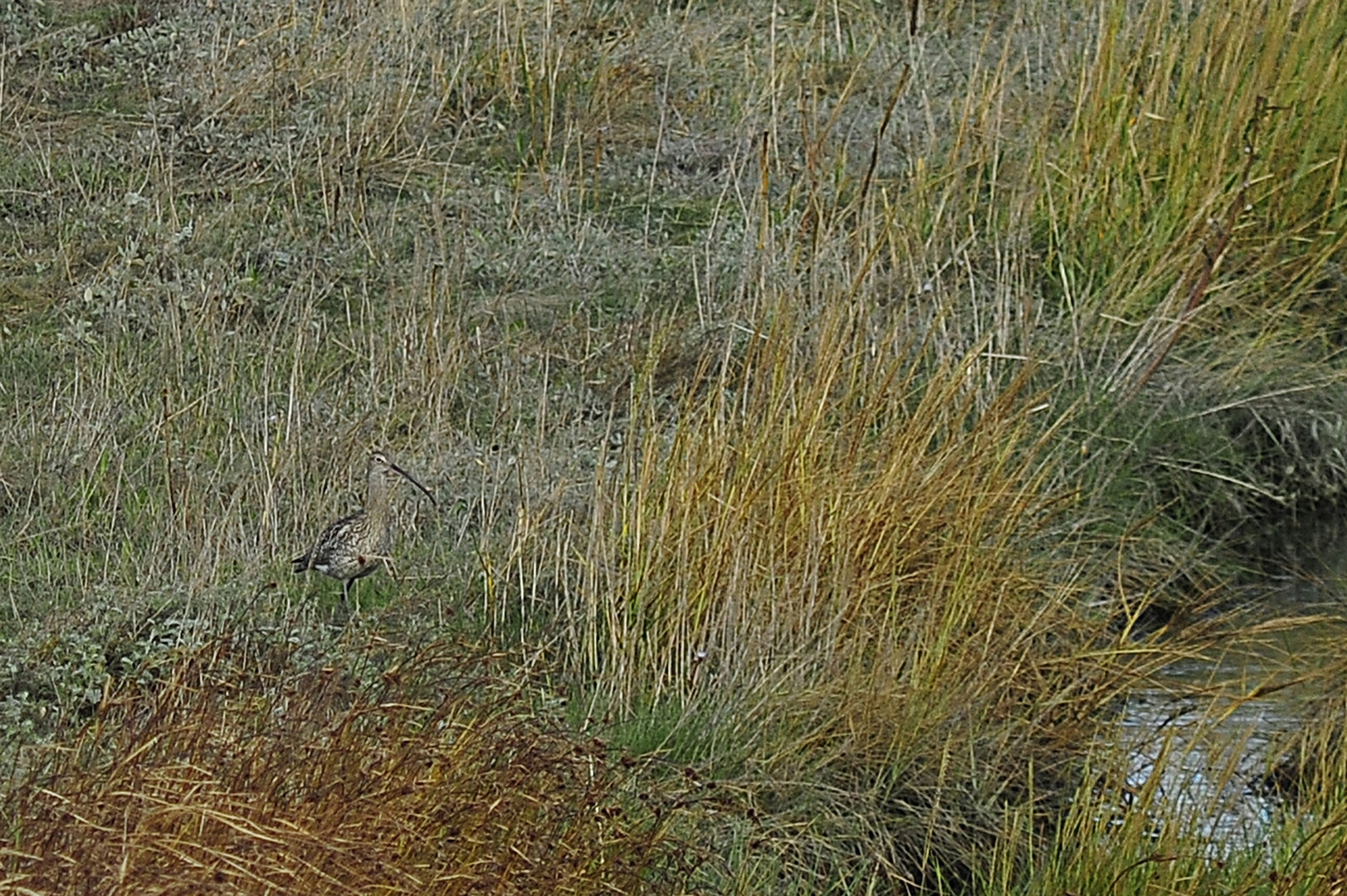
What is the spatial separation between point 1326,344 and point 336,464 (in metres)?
3.14

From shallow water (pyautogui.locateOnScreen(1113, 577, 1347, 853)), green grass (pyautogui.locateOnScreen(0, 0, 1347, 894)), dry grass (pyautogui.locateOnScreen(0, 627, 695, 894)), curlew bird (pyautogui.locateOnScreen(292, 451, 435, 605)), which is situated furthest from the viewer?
curlew bird (pyautogui.locateOnScreen(292, 451, 435, 605))

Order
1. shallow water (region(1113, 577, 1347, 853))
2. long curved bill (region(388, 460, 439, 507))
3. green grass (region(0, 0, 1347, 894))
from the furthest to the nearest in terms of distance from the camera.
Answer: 1. long curved bill (region(388, 460, 439, 507))
2. green grass (region(0, 0, 1347, 894))
3. shallow water (region(1113, 577, 1347, 853))

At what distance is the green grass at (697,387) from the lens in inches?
159

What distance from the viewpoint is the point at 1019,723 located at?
425 cm

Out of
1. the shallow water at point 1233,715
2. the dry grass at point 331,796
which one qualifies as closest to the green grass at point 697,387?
the dry grass at point 331,796

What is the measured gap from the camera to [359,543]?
170 inches

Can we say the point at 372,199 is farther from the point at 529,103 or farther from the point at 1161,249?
the point at 1161,249

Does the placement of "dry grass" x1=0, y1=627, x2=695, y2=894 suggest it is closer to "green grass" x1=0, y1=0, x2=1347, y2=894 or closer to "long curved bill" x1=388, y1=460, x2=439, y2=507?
"green grass" x1=0, y1=0, x2=1347, y2=894

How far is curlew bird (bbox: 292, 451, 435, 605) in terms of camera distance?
4305mm

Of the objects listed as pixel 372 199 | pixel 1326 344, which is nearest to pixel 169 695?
pixel 372 199


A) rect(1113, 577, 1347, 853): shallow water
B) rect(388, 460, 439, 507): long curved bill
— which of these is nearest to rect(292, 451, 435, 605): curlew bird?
rect(388, 460, 439, 507): long curved bill

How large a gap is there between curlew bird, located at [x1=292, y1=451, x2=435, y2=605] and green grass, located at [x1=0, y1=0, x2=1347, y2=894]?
4.2 inches

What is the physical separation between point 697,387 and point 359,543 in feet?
2.79

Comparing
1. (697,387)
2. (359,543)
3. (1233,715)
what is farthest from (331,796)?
(1233,715)
